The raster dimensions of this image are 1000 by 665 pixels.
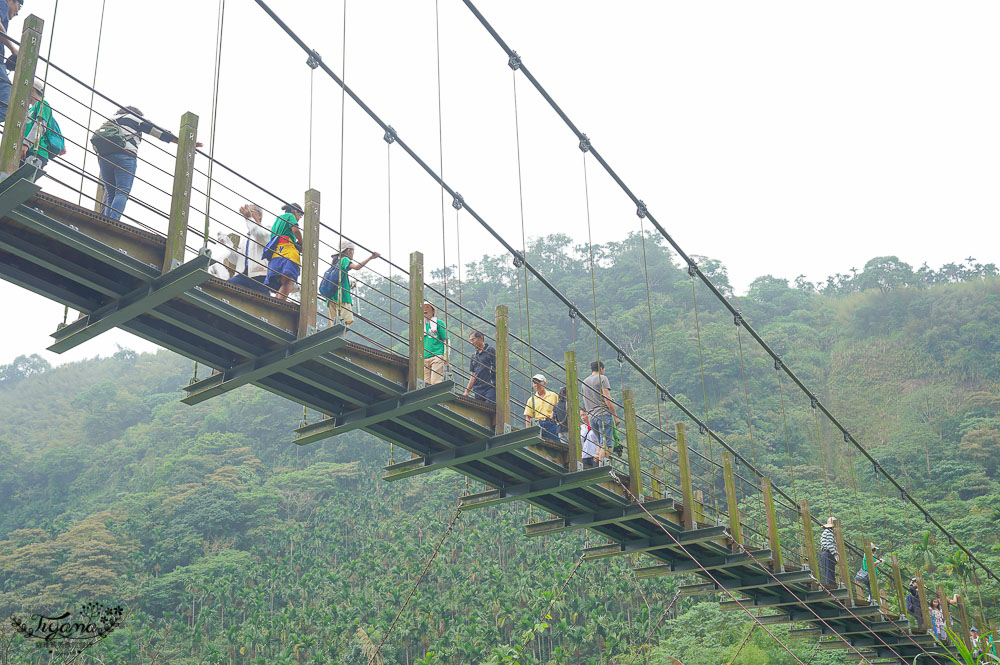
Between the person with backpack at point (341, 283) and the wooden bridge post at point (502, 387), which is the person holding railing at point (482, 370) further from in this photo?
the person with backpack at point (341, 283)

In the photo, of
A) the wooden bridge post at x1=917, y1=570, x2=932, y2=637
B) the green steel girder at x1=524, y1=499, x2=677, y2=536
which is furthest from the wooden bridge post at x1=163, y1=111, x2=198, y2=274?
the wooden bridge post at x1=917, y1=570, x2=932, y2=637

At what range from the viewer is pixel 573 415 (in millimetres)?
8070

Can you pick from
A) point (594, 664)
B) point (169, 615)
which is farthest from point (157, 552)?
point (594, 664)

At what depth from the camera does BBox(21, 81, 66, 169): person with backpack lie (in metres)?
5.01

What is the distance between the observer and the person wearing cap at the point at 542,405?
820 cm

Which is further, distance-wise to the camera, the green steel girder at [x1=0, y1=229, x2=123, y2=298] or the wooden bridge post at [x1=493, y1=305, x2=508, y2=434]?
the wooden bridge post at [x1=493, y1=305, x2=508, y2=434]

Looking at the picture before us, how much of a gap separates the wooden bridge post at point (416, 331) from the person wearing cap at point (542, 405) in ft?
4.97

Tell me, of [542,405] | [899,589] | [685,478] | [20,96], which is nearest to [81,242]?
[20,96]

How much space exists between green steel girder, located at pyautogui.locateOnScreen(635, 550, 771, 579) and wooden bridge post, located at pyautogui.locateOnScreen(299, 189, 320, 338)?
5.33m

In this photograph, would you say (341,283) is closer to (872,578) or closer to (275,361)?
(275,361)

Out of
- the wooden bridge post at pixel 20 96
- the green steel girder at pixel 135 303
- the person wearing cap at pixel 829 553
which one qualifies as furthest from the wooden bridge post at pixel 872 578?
the wooden bridge post at pixel 20 96

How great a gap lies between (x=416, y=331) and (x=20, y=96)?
Answer: 278cm

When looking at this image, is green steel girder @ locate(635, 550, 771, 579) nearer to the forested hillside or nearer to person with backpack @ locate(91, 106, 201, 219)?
the forested hillside

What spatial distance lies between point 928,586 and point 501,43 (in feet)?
48.6
